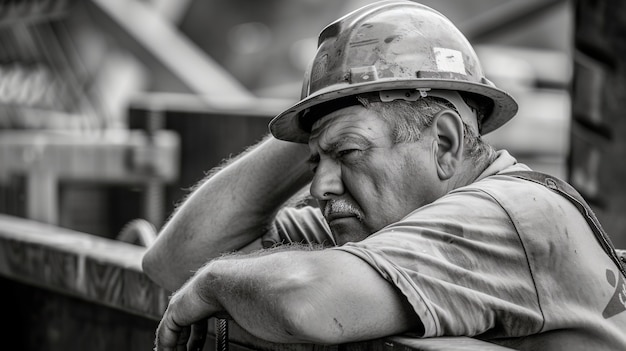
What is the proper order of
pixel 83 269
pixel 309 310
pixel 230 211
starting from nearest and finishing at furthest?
pixel 309 310 → pixel 230 211 → pixel 83 269

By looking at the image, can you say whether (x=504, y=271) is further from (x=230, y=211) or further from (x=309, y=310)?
(x=230, y=211)

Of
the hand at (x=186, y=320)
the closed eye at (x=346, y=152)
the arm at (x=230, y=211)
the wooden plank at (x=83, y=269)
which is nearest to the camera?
the hand at (x=186, y=320)

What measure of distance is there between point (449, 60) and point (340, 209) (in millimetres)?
530

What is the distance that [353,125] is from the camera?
3.17 meters

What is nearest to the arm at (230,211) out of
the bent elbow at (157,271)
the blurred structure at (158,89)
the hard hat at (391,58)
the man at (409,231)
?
the bent elbow at (157,271)

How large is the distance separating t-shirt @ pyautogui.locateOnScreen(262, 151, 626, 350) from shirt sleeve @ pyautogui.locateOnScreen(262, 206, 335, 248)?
89 centimetres

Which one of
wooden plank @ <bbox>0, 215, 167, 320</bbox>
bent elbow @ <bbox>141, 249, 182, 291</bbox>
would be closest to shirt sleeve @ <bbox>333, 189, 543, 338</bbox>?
bent elbow @ <bbox>141, 249, 182, 291</bbox>

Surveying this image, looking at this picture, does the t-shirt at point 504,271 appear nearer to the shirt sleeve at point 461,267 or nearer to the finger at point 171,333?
the shirt sleeve at point 461,267

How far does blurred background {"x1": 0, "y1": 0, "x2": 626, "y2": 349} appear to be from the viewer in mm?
6410

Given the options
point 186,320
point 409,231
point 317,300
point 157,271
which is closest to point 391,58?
point 409,231

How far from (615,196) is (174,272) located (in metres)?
3.16

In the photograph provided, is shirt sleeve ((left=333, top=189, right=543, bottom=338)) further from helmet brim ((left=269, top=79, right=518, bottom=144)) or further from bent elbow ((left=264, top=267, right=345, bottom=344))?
helmet brim ((left=269, top=79, right=518, bottom=144))

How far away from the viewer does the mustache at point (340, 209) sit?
321 cm

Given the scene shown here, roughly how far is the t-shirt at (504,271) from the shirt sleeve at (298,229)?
0.89 m
